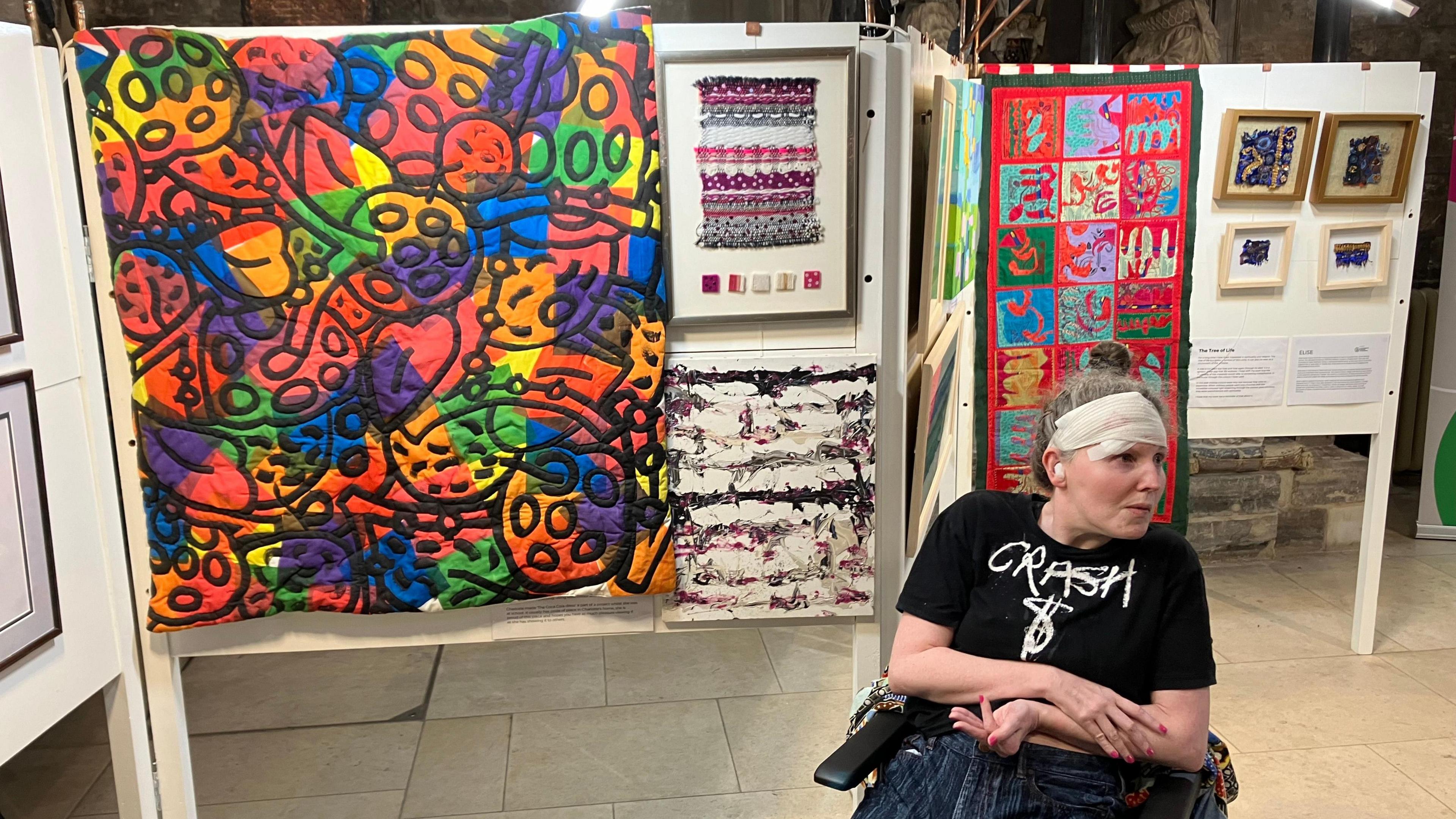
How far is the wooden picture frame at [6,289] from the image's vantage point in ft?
6.21

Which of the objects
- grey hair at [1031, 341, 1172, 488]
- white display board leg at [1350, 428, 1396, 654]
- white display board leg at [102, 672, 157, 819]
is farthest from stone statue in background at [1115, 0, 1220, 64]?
white display board leg at [102, 672, 157, 819]

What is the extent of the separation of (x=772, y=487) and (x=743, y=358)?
12.1 inches

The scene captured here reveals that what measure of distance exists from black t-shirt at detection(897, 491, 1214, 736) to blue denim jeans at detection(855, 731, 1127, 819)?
0.07 meters

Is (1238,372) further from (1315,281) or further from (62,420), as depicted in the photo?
(62,420)

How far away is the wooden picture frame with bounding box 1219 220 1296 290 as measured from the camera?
11.8 feet

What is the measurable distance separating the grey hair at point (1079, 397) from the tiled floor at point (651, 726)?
1483 millimetres

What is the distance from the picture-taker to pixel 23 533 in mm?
1940

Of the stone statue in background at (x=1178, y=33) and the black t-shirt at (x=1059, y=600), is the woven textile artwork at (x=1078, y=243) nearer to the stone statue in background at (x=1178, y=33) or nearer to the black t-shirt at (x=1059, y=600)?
the black t-shirt at (x=1059, y=600)

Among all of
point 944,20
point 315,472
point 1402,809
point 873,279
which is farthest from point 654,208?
point 944,20

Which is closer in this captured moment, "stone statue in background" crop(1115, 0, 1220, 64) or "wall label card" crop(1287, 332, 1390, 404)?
"wall label card" crop(1287, 332, 1390, 404)

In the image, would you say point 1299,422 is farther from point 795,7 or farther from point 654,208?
point 795,7

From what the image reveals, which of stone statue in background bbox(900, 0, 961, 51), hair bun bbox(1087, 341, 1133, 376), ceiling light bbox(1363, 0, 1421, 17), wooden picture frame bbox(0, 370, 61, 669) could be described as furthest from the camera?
stone statue in background bbox(900, 0, 961, 51)

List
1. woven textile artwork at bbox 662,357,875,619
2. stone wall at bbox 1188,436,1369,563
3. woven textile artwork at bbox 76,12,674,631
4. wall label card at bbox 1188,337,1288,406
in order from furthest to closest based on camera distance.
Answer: stone wall at bbox 1188,436,1369,563 → wall label card at bbox 1188,337,1288,406 → woven textile artwork at bbox 662,357,875,619 → woven textile artwork at bbox 76,12,674,631

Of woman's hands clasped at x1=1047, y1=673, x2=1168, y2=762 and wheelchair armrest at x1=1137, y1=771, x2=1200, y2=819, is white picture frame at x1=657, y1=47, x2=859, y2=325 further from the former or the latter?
wheelchair armrest at x1=1137, y1=771, x2=1200, y2=819
